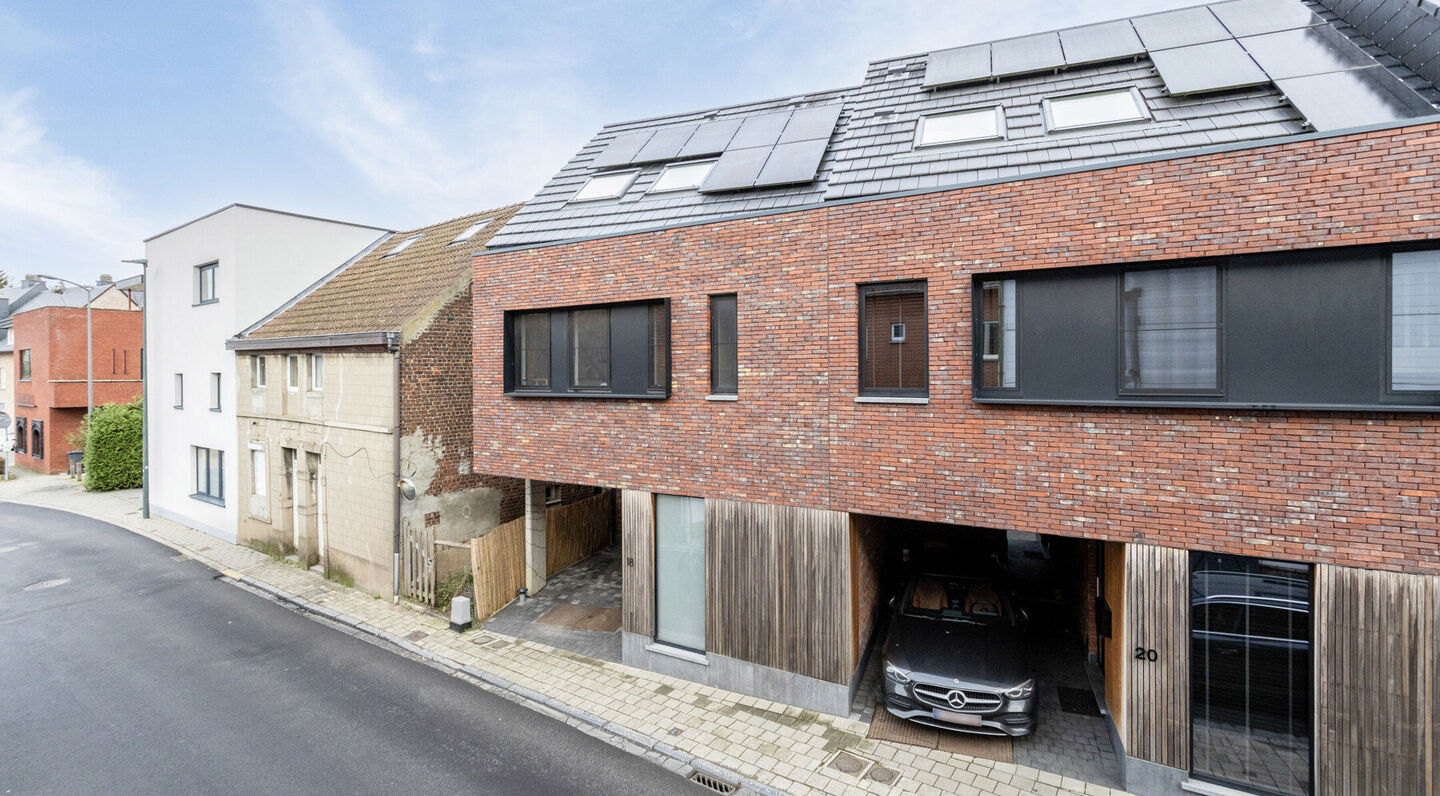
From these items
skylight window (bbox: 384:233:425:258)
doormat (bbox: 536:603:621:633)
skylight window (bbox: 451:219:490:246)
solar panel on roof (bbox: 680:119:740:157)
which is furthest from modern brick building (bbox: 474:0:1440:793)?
skylight window (bbox: 384:233:425:258)

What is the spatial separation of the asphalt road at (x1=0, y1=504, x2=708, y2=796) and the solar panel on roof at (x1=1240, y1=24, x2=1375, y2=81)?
10612 mm

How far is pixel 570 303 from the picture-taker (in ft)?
32.2

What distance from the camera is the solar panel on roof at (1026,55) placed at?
8992 millimetres

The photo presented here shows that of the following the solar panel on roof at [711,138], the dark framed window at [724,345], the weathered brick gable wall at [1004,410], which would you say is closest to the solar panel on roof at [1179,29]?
the weathered brick gable wall at [1004,410]

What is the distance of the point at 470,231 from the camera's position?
51.8 ft

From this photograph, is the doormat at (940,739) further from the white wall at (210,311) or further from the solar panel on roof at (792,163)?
the white wall at (210,311)

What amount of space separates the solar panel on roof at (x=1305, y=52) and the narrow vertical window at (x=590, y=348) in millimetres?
8975

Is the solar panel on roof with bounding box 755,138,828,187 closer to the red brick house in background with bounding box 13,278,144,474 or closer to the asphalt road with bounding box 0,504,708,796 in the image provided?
the asphalt road with bounding box 0,504,708,796

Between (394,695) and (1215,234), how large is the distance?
37.4 ft

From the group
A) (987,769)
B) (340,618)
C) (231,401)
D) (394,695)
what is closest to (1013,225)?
(987,769)

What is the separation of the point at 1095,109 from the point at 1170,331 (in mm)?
3389

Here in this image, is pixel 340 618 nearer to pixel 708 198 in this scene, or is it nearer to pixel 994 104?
pixel 708 198

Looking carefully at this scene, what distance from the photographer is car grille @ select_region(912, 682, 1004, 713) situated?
7.16 m

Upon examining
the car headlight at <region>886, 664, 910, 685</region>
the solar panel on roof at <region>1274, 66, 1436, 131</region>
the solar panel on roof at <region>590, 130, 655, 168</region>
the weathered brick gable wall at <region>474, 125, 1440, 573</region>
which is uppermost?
the solar panel on roof at <region>590, 130, 655, 168</region>
